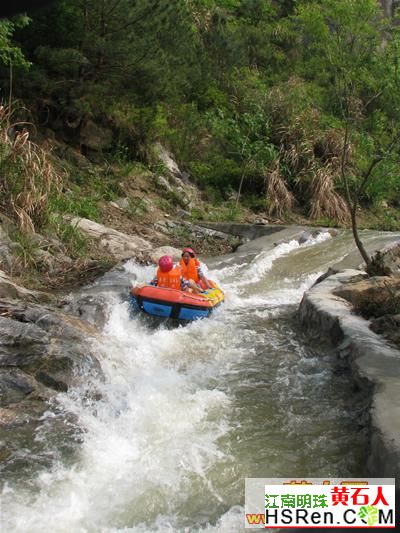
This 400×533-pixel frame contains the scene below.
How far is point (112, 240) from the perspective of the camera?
945 cm

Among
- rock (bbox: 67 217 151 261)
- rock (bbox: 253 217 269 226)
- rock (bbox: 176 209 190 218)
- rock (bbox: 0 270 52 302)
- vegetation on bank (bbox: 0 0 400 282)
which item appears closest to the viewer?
rock (bbox: 0 270 52 302)

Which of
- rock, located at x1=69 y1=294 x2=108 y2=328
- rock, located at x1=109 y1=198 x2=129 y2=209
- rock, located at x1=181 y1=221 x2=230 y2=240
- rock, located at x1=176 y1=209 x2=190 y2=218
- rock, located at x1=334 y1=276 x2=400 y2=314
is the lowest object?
rock, located at x1=176 y1=209 x2=190 y2=218

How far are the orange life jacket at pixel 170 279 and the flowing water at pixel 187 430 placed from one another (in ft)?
1.83

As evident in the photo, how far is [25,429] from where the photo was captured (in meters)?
4.03

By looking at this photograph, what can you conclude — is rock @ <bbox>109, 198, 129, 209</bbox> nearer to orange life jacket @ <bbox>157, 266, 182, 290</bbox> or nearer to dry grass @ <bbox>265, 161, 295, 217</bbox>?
dry grass @ <bbox>265, 161, 295, 217</bbox>

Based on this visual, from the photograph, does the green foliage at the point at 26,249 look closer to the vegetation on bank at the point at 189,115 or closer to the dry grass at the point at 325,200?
the vegetation on bank at the point at 189,115

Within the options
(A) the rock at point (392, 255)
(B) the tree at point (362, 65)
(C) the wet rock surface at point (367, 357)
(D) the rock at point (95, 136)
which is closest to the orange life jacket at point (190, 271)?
(C) the wet rock surface at point (367, 357)

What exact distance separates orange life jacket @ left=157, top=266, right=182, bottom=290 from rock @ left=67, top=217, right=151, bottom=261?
1.92 metres

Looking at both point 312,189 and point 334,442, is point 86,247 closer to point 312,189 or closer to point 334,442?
point 334,442

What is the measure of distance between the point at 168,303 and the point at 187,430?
8.61 feet

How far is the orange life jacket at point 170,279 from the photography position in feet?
23.4

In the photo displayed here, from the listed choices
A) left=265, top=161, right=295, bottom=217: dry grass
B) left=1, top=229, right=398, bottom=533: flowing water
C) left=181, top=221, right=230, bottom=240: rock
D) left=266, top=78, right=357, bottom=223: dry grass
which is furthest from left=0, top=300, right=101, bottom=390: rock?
left=266, top=78, right=357, bottom=223: dry grass

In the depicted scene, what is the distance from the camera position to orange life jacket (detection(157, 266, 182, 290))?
713 cm

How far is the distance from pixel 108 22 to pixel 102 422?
917 centimetres
